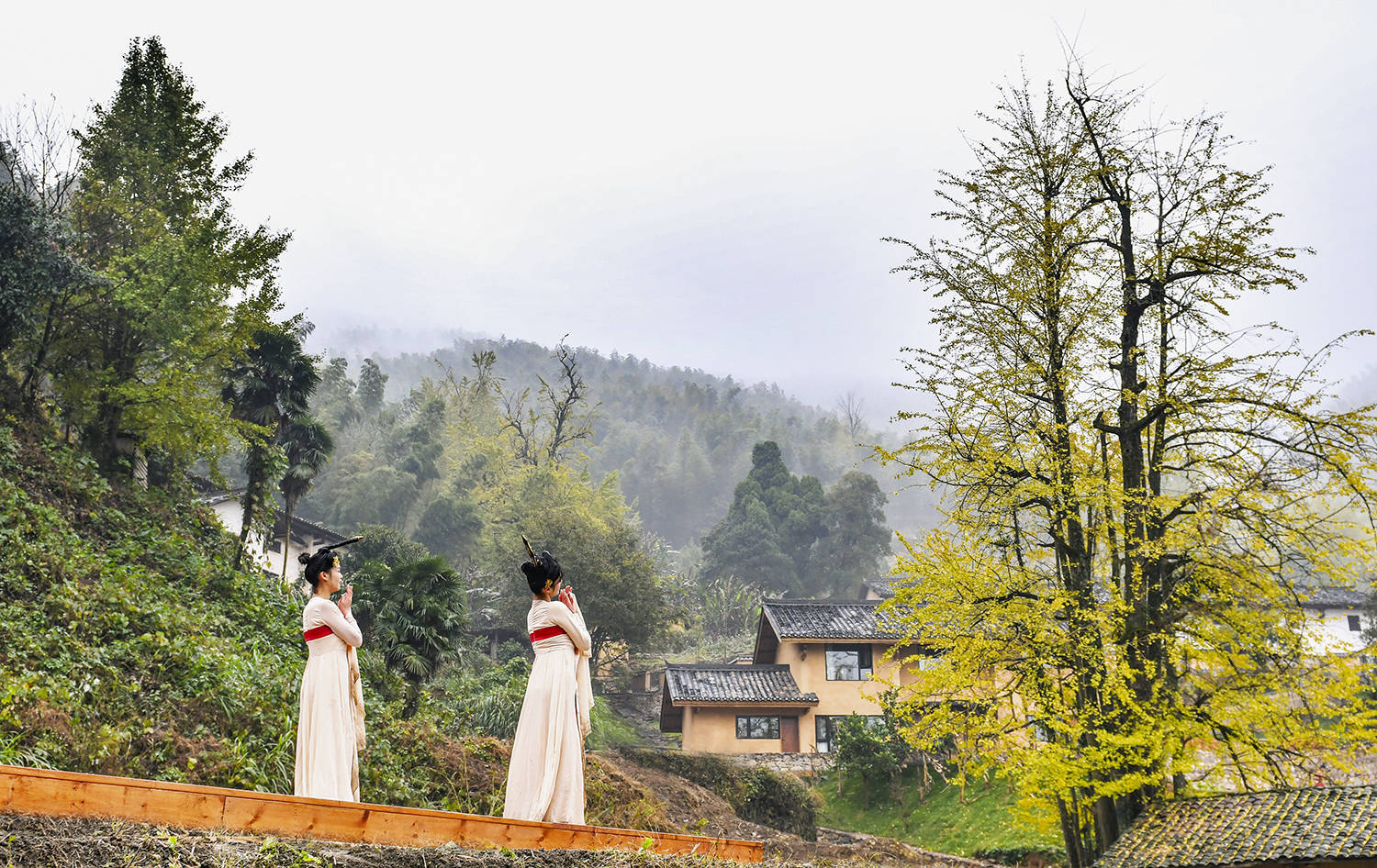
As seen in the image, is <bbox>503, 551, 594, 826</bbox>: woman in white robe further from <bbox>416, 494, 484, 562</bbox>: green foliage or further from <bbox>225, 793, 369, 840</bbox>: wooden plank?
<bbox>416, 494, 484, 562</bbox>: green foliage

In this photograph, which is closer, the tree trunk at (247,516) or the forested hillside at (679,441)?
the tree trunk at (247,516)

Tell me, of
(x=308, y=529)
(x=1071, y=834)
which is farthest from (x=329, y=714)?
(x=308, y=529)

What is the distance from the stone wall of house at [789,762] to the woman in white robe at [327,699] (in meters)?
25.5

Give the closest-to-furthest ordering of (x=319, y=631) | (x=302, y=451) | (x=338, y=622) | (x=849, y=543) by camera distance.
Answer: (x=338, y=622) → (x=319, y=631) → (x=302, y=451) → (x=849, y=543)

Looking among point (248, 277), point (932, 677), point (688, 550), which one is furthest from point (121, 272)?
point (688, 550)

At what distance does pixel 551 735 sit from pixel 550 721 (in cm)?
10

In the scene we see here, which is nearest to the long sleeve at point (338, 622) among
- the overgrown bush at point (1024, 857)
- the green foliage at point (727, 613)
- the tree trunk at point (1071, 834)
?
the tree trunk at point (1071, 834)

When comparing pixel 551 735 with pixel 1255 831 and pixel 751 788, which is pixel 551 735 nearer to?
pixel 1255 831

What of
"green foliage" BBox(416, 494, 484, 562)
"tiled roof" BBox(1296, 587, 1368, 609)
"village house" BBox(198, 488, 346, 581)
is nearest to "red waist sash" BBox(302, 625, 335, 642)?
"village house" BBox(198, 488, 346, 581)

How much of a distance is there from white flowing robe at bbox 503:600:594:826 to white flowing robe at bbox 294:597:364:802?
1.27 meters

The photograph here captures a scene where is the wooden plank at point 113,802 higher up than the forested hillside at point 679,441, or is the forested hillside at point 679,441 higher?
the forested hillside at point 679,441

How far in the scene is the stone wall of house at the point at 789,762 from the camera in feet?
102

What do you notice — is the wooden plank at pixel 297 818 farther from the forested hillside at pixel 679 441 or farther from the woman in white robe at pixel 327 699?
the forested hillside at pixel 679 441

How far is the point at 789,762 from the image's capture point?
3161 centimetres
